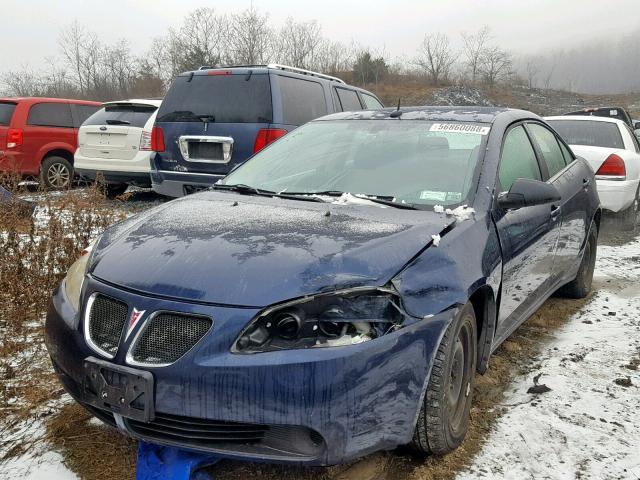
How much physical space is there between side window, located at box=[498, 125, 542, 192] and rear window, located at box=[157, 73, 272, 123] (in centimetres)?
331

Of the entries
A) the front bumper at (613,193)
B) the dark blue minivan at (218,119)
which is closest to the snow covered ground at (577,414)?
the front bumper at (613,193)

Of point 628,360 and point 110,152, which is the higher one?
point 110,152

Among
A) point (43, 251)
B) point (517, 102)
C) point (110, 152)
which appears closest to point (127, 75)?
point (517, 102)

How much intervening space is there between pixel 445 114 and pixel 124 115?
6.61 m

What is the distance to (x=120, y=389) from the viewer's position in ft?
6.48

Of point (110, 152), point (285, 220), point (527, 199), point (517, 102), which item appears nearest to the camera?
point (285, 220)

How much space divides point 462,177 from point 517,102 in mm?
→ 43353

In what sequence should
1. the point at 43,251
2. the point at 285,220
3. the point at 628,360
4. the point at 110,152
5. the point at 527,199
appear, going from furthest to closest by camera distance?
the point at 110,152, the point at 43,251, the point at 628,360, the point at 527,199, the point at 285,220

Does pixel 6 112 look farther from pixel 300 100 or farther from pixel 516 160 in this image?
pixel 516 160

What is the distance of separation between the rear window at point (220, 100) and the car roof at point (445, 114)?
8.89 ft

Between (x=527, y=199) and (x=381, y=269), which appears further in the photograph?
(x=527, y=199)

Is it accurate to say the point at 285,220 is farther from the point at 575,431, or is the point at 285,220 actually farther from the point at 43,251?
the point at 43,251

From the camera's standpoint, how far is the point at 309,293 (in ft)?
6.46

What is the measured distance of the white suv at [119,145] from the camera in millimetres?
8531
